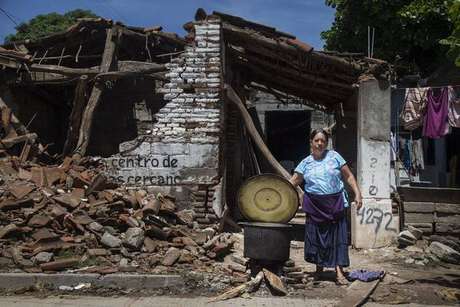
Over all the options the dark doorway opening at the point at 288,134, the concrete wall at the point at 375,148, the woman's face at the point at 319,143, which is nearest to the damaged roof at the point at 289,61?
the concrete wall at the point at 375,148

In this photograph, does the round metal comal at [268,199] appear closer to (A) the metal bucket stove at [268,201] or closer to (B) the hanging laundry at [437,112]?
(A) the metal bucket stove at [268,201]

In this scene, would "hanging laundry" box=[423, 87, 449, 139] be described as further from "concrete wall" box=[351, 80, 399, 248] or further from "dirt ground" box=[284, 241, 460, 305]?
"dirt ground" box=[284, 241, 460, 305]

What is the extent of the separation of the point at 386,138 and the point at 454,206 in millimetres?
1763

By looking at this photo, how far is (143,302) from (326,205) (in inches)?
97.2

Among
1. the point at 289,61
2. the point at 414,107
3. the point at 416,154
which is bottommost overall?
the point at 416,154

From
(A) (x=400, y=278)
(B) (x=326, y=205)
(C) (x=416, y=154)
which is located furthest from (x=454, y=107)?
(B) (x=326, y=205)

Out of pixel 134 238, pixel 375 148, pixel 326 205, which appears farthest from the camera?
pixel 375 148

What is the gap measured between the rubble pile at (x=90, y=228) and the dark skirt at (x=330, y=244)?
1541mm

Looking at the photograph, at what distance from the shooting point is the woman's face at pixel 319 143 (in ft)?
21.6

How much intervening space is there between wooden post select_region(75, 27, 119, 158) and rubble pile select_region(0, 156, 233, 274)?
2.47 feet

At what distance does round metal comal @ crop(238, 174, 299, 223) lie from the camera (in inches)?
254

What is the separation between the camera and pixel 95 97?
33.0 feet

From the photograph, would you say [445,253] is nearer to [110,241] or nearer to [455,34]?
[455,34]

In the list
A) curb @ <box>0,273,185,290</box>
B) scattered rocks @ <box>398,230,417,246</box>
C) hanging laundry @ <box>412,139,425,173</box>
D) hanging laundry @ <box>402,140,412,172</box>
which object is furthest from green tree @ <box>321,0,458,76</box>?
curb @ <box>0,273,185,290</box>
